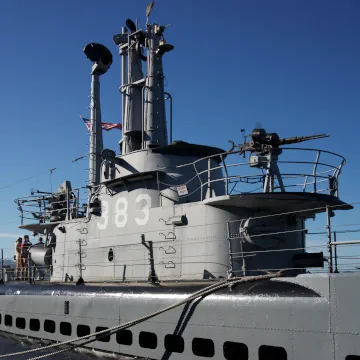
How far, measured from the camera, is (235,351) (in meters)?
9.12

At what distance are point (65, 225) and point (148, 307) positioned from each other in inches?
298

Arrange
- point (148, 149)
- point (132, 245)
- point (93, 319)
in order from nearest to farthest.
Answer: point (93, 319)
point (132, 245)
point (148, 149)

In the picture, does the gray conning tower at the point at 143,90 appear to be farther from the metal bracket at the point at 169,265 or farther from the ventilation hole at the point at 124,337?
the ventilation hole at the point at 124,337

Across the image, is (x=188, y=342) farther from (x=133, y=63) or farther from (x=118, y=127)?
(x=118, y=127)

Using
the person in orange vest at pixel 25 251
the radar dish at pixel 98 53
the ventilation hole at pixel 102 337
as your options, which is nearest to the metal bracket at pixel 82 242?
the ventilation hole at pixel 102 337

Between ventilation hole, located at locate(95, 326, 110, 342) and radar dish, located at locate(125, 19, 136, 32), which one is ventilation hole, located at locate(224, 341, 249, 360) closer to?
ventilation hole, located at locate(95, 326, 110, 342)

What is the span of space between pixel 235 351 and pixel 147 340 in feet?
7.72

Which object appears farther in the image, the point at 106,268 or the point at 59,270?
the point at 59,270

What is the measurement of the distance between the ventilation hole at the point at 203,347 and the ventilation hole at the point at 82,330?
3.64 metres

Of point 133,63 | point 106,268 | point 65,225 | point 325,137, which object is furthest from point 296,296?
point 133,63

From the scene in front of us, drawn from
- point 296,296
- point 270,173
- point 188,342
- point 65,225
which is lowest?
point 188,342

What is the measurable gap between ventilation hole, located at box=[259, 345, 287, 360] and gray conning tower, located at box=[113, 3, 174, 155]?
8343mm

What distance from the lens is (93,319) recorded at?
12.1 m

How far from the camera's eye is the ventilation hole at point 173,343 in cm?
1007
